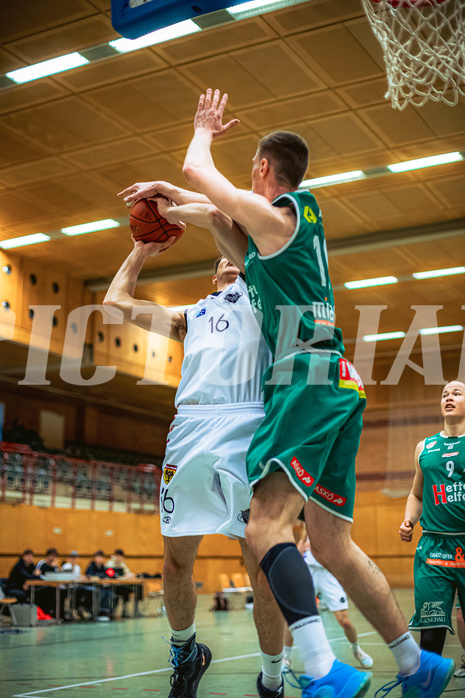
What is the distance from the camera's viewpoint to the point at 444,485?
5.54 m

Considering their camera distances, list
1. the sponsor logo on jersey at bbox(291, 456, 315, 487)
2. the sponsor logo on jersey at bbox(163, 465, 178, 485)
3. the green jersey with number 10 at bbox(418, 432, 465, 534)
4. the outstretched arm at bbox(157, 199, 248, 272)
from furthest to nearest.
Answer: the green jersey with number 10 at bbox(418, 432, 465, 534) → the sponsor logo on jersey at bbox(163, 465, 178, 485) → the outstretched arm at bbox(157, 199, 248, 272) → the sponsor logo on jersey at bbox(291, 456, 315, 487)

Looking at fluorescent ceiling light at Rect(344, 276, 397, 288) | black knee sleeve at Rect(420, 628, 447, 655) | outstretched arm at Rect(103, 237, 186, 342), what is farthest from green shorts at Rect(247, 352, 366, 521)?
fluorescent ceiling light at Rect(344, 276, 397, 288)

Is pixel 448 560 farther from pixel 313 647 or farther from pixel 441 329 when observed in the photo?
pixel 441 329

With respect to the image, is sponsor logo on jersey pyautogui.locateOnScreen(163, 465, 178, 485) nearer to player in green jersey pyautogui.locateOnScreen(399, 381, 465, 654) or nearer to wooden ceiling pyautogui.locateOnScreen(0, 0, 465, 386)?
player in green jersey pyautogui.locateOnScreen(399, 381, 465, 654)

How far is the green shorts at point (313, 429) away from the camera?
2.72 metres

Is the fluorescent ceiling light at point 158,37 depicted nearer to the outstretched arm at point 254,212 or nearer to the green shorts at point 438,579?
the outstretched arm at point 254,212

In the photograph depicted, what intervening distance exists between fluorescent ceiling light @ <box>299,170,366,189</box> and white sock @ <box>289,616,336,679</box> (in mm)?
10311

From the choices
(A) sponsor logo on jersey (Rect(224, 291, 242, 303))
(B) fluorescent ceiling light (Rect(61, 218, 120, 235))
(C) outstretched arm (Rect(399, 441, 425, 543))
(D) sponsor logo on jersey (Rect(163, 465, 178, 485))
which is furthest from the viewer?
(B) fluorescent ceiling light (Rect(61, 218, 120, 235))

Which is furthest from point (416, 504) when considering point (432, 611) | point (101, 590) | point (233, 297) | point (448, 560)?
point (101, 590)

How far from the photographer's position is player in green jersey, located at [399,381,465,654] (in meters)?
5.00

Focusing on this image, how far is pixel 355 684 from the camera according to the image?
2406 millimetres

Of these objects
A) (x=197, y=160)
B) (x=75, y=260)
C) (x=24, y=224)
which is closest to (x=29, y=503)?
(x=75, y=260)

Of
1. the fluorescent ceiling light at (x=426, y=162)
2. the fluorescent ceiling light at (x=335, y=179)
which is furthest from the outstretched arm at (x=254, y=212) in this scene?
the fluorescent ceiling light at (x=335, y=179)

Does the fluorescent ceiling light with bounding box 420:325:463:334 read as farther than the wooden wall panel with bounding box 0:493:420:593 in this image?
Yes
